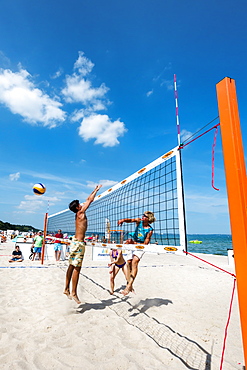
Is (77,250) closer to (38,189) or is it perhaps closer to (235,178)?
(235,178)

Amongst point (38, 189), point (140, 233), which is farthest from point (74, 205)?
point (38, 189)

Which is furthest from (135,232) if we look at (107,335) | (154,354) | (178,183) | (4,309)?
(4,309)

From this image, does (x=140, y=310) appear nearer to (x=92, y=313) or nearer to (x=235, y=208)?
(x=92, y=313)

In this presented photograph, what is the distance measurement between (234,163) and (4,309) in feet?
12.6

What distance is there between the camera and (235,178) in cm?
160

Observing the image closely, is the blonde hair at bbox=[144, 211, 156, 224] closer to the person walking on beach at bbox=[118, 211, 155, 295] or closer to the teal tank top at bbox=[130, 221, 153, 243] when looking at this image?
the person walking on beach at bbox=[118, 211, 155, 295]

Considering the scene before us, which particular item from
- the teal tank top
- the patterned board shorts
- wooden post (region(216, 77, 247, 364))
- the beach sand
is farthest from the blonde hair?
wooden post (region(216, 77, 247, 364))

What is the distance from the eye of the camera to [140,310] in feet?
12.4

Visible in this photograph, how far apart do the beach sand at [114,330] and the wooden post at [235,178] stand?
1.28 meters

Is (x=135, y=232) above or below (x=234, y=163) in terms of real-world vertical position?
below

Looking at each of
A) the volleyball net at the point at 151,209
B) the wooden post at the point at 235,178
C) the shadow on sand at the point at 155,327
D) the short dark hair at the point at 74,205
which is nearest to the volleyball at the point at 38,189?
the volleyball net at the point at 151,209

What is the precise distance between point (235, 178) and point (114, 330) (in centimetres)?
250

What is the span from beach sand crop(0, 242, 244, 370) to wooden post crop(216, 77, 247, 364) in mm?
1282

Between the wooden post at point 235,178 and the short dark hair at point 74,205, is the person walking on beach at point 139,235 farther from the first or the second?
the wooden post at point 235,178
